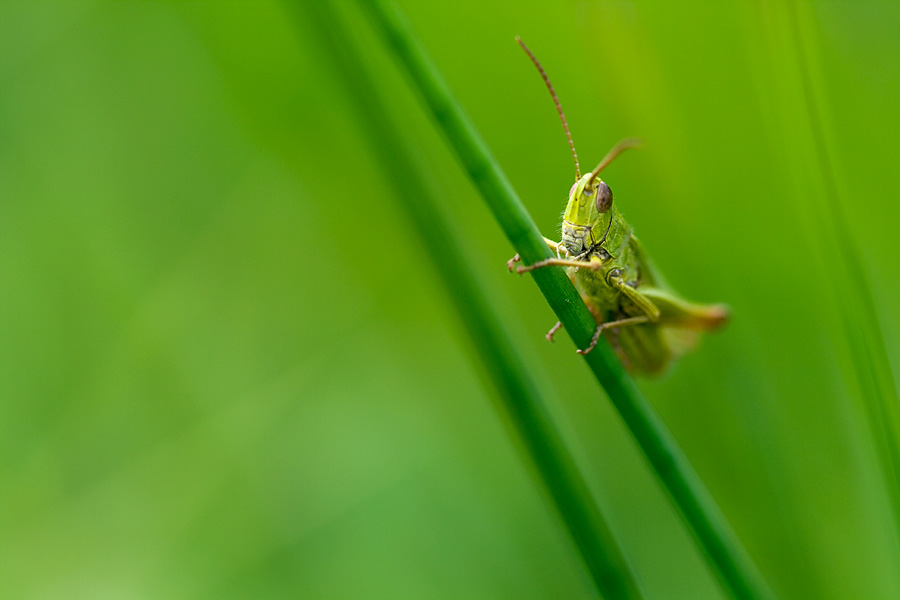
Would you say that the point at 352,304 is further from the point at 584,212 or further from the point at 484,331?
the point at 484,331

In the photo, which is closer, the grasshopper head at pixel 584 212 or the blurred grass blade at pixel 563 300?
the blurred grass blade at pixel 563 300

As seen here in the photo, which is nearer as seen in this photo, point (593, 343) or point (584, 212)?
point (593, 343)

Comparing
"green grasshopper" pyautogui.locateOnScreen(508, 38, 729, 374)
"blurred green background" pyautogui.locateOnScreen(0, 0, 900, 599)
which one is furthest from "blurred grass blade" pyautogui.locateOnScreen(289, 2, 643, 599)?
"blurred green background" pyautogui.locateOnScreen(0, 0, 900, 599)

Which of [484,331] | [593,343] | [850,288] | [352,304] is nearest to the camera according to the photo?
[593,343]

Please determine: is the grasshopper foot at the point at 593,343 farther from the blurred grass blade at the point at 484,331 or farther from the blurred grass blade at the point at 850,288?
the blurred grass blade at the point at 850,288

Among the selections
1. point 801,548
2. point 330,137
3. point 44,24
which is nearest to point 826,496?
point 801,548

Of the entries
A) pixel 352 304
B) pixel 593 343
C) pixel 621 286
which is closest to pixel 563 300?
pixel 593 343

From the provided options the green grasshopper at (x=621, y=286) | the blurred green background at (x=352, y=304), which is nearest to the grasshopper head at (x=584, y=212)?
the green grasshopper at (x=621, y=286)
